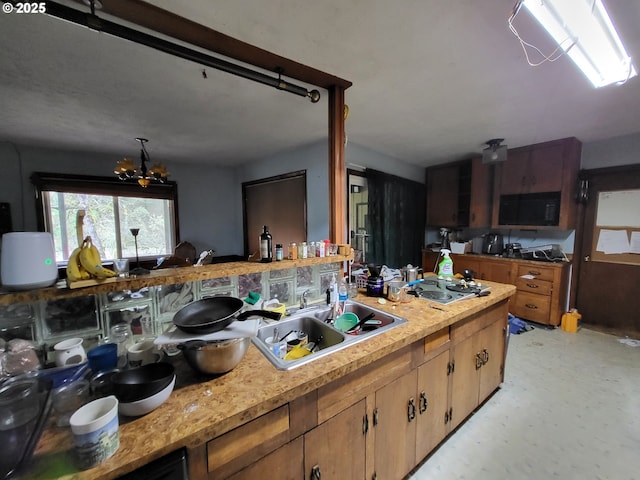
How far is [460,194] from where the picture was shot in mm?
3844

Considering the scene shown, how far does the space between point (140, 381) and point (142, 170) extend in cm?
248

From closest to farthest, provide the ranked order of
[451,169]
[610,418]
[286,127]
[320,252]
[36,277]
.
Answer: [36,277] → [320,252] → [610,418] → [286,127] → [451,169]

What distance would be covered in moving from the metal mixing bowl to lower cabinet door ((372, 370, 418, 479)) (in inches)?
26.8

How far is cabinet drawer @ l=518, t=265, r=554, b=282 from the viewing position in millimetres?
2924

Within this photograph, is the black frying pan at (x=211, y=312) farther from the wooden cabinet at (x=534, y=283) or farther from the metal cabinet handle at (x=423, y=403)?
the wooden cabinet at (x=534, y=283)

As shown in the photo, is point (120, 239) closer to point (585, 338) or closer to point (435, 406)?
point (435, 406)

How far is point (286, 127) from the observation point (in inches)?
95.3

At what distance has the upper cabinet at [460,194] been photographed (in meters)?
3.54

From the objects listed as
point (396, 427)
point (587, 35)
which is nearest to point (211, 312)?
point (396, 427)

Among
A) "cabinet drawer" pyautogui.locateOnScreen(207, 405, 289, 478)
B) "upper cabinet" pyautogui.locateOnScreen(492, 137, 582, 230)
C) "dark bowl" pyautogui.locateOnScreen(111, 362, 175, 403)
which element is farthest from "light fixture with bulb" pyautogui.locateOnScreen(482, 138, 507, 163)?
"dark bowl" pyautogui.locateOnScreen(111, 362, 175, 403)

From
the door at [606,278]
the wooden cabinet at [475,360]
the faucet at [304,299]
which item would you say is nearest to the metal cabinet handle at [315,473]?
the faucet at [304,299]

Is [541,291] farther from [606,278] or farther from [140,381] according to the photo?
[140,381]

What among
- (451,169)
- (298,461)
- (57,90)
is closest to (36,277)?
(298,461)

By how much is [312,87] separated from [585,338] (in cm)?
398
